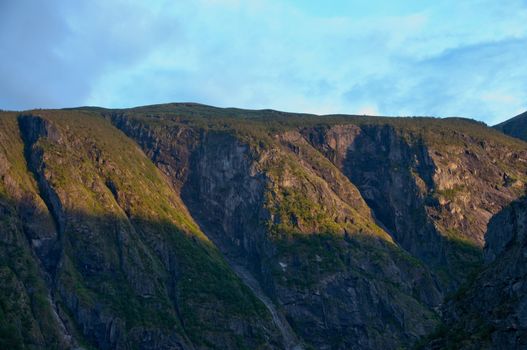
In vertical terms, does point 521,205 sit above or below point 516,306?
above

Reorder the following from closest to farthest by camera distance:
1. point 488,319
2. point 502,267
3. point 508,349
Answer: point 508,349 → point 488,319 → point 502,267

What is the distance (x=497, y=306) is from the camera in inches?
5787

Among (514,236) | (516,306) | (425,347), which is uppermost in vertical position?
(514,236)

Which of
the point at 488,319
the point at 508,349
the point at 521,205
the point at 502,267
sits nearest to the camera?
the point at 508,349

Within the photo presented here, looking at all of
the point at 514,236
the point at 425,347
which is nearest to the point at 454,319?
the point at 425,347

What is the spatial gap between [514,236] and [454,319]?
22710 millimetres

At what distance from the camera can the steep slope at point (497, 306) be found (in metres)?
136

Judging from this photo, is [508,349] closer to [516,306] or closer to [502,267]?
[516,306]

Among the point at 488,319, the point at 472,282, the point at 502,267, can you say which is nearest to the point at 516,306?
the point at 488,319

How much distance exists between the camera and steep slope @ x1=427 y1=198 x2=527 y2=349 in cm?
13625

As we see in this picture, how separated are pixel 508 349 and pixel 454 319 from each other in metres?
29.6

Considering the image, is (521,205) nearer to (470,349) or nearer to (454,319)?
(454,319)

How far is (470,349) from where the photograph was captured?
139125mm

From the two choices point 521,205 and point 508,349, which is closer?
point 508,349
